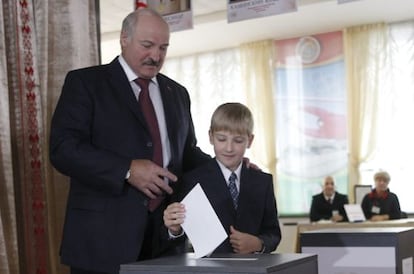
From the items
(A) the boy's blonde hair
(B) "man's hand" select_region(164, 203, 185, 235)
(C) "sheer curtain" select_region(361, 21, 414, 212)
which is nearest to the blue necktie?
(A) the boy's blonde hair

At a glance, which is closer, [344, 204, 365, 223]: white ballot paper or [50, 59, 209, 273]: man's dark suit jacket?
[50, 59, 209, 273]: man's dark suit jacket

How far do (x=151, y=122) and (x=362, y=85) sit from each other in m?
8.13

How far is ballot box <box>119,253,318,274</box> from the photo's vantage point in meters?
1.07

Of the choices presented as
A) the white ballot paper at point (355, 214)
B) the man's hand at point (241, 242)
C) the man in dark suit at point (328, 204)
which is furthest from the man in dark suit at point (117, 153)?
the man in dark suit at point (328, 204)

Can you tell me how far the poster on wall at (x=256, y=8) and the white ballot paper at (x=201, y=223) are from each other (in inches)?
134

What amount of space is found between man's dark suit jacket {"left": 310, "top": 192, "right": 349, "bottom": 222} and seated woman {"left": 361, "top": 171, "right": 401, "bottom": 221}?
0.35 metres

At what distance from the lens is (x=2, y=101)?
8.06 ft

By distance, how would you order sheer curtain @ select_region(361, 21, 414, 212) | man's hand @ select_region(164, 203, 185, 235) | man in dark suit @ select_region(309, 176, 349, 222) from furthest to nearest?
1. sheer curtain @ select_region(361, 21, 414, 212)
2. man in dark suit @ select_region(309, 176, 349, 222)
3. man's hand @ select_region(164, 203, 185, 235)

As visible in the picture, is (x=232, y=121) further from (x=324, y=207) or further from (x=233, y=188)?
(x=324, y=207)

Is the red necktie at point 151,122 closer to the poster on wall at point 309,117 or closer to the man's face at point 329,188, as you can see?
the man's face at point 329,188

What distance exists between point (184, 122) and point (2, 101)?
0.71m

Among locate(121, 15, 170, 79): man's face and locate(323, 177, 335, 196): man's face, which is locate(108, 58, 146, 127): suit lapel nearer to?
locate(121, 15, 170, 79): man's face

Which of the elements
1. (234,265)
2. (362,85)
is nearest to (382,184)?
(362,85)

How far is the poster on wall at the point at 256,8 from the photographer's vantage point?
15.6ft
